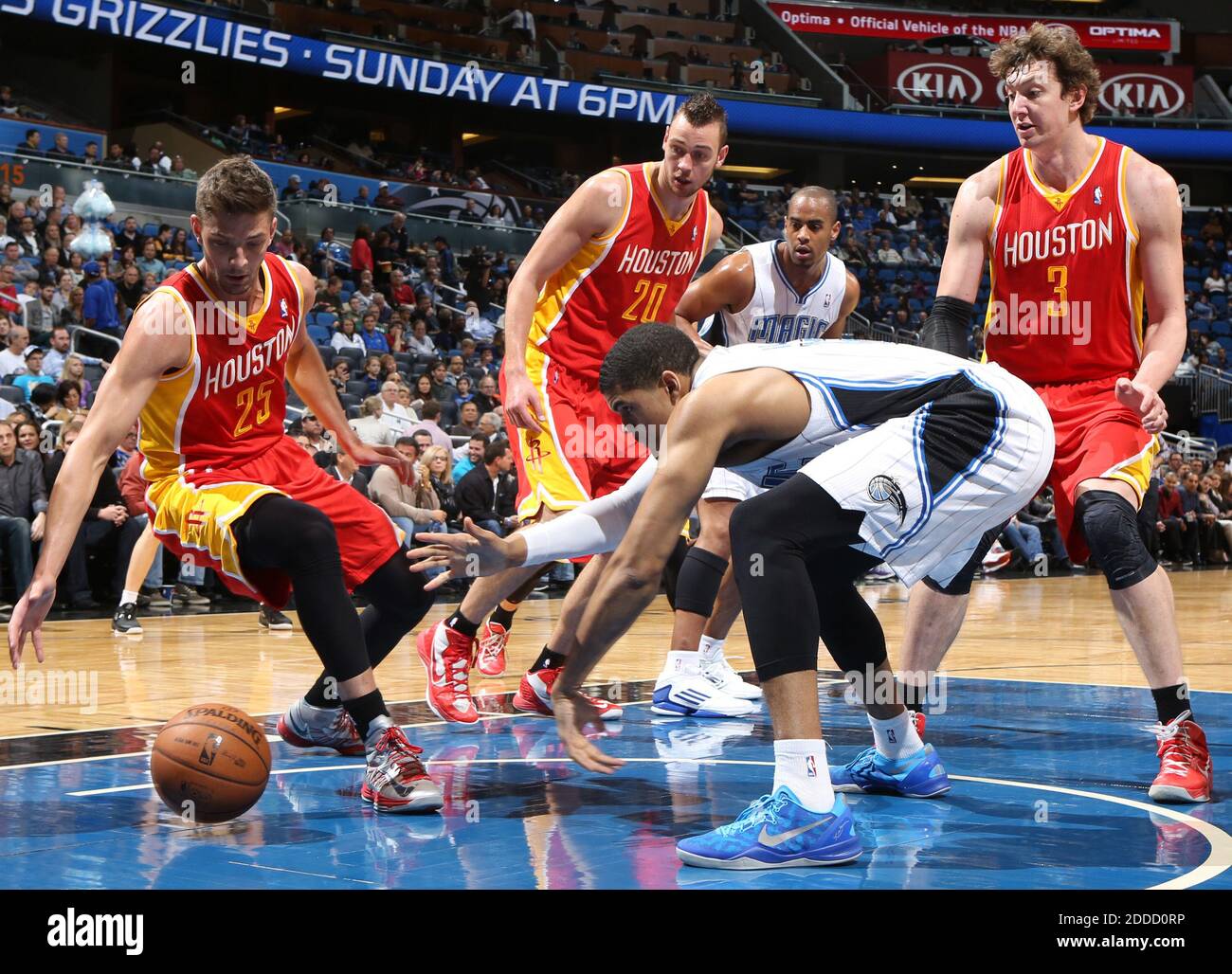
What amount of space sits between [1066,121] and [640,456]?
1932mm

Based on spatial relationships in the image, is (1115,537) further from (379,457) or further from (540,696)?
(540,696)

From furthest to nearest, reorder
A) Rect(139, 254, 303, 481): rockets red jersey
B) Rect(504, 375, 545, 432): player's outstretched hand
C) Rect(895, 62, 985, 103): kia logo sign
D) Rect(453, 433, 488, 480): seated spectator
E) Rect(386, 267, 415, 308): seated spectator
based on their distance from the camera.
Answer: Rect(895, 62, 985, 103): kia logo sign
Rect(386, 267, 415, 308): seated spectator
Rect(453, 433, 488, 480): seated spectator
Rect(504, 375, 545, 432): player's outstretched hand
Rect(139, 254, 303, 481): rockets red jersey

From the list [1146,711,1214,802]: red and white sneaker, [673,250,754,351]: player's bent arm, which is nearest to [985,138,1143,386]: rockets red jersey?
[1146,711,1214,802]: red and white sneaker

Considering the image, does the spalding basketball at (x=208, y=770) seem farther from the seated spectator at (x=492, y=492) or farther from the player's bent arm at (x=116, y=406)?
the seated spectator at (x=492, y=492)

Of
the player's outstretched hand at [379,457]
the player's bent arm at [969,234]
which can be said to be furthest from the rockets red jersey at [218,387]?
the player's bent arm at [969,234]

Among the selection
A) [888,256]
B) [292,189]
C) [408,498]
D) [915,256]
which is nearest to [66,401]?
[408,498]

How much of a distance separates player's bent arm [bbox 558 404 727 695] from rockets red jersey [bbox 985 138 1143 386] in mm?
1721

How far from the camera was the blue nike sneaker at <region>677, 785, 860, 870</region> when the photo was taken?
316 centimetres

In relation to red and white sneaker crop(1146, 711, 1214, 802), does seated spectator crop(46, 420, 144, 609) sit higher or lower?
higher

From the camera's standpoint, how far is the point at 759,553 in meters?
3.29

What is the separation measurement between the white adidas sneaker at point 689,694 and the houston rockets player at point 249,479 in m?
1.49

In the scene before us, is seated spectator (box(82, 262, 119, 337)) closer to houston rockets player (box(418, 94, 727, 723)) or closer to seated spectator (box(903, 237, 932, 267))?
houston rockets player (box(418, 94, 727, 723))

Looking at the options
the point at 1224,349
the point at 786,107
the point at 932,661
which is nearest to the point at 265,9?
the point at 786,107
